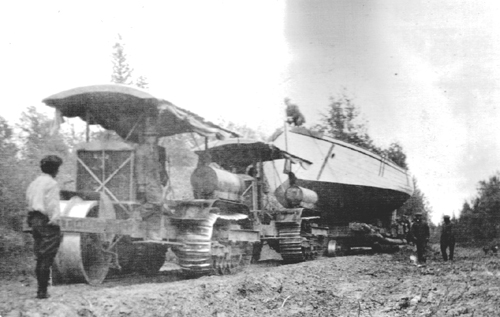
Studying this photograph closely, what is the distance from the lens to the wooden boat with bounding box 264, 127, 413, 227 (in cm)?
Answer: 1531

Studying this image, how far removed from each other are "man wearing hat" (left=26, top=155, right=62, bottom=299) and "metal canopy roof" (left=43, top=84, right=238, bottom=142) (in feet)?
8.94

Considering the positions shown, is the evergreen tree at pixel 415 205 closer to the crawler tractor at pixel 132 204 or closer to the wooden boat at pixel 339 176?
the wooden boat at pixel 339 176

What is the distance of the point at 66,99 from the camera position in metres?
8.21

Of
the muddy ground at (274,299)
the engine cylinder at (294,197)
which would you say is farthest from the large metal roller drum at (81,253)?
the engine cylinder at (294,197)

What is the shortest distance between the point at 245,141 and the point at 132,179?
13.8 feet

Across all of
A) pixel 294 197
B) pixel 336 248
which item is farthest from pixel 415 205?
pixel 294 197

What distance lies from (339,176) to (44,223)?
11.2 meters

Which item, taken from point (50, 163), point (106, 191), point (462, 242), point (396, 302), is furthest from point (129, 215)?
point (462, 242)

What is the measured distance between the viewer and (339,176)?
15.6m

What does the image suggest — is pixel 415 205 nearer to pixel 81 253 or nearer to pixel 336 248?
pixel 336 248

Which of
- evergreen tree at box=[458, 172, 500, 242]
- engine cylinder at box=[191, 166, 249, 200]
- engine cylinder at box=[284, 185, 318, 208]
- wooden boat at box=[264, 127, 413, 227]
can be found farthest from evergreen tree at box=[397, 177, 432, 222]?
engine cylinder at box=[191, 166, 249, 200]

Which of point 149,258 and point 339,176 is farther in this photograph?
point 339,176

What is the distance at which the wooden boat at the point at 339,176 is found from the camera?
50.2ft

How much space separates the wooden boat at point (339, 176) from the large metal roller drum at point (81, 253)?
7393 mm
